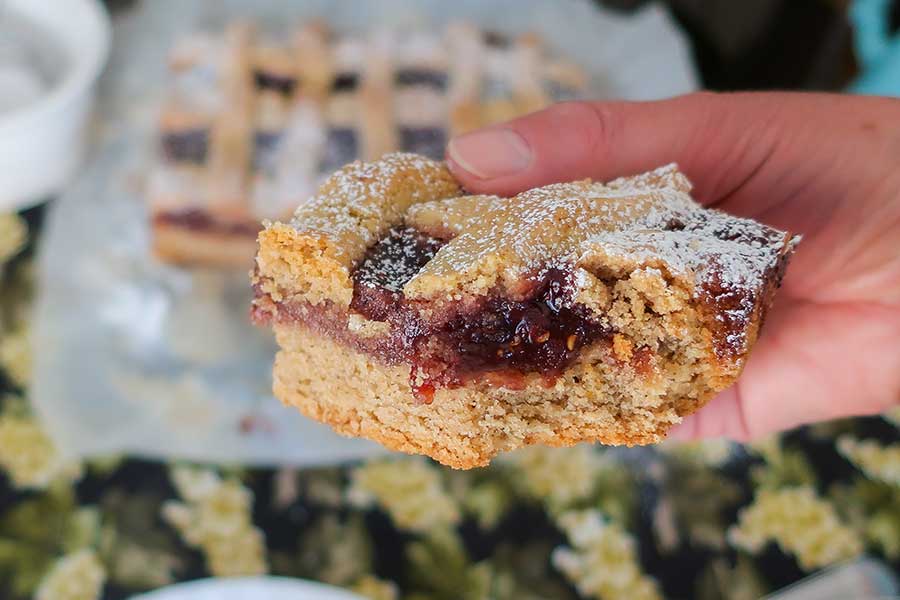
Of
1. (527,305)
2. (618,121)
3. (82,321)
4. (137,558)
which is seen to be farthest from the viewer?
(82,321)

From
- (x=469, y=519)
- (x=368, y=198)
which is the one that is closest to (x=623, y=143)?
(x=368, y=198)

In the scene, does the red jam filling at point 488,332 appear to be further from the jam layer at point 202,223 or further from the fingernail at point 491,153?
the jam layer at point 202,223

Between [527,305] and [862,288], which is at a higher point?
[527,305]

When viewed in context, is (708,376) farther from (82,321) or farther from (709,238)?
(82,321)

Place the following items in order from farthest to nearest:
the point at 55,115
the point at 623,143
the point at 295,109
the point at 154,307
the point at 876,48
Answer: the point at 876,48
the point at 295,109
the point at 154,307
the point at 55,115
the point at 623,143

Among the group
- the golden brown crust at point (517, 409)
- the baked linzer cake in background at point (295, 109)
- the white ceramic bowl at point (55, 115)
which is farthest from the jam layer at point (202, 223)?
the golden brown crust at point (517, 409)

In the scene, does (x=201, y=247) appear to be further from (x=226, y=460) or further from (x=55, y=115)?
(x=226, y=460)

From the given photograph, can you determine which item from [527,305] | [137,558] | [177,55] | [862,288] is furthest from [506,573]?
[177,55]
